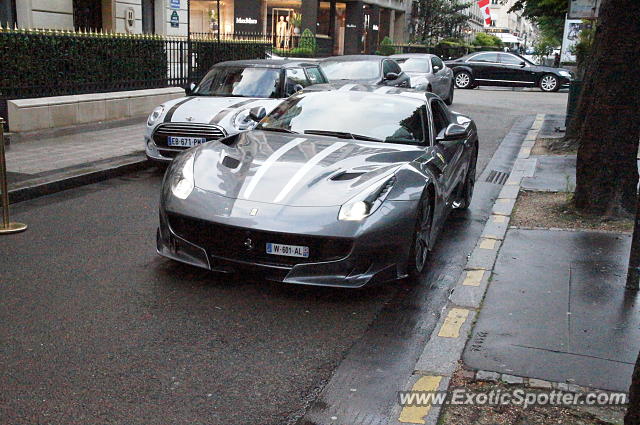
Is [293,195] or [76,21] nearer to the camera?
[293,195]

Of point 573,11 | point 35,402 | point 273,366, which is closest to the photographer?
point 35,402

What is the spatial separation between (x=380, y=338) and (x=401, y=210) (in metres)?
1.12

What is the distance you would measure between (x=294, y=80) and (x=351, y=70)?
177 inches

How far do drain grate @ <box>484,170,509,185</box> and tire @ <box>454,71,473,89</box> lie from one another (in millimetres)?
20058

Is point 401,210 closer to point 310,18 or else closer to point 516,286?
point 516,286

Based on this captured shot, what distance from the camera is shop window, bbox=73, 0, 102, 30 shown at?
21297 mm

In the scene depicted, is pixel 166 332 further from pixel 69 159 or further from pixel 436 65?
pixel 436 65

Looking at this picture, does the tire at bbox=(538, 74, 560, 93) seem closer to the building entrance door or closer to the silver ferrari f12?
the building entrance door

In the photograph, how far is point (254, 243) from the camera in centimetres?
519

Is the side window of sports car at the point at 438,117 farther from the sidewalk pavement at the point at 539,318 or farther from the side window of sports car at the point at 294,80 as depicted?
the side window of sports car at the point at 294,80

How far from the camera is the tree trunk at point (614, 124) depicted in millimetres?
7543

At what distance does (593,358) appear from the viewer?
4.31 m

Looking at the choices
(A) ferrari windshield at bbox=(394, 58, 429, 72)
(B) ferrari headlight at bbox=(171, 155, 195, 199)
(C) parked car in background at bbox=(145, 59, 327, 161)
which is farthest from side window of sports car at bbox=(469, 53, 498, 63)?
(B) ferrari headlight at bbox=(171, 155, 195, 199)

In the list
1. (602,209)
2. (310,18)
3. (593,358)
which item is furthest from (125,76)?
(310,18)
